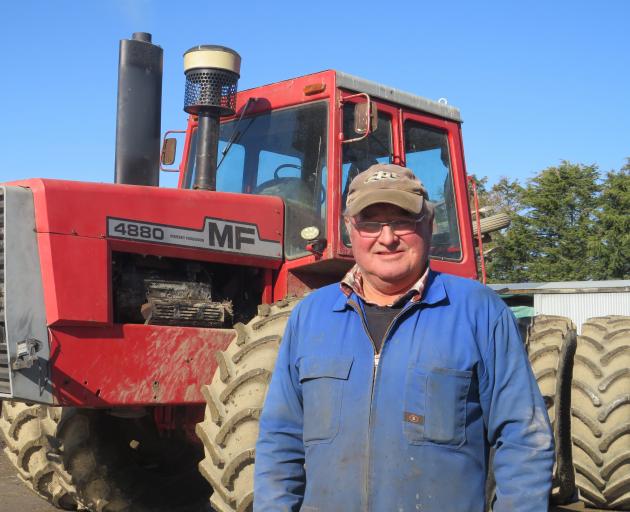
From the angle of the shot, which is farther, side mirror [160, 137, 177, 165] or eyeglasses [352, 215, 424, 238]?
side mirror [160, 137, 177, 165]

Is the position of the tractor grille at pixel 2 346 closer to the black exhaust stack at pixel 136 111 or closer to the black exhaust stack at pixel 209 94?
the black exhaust stack at pixel 136 111

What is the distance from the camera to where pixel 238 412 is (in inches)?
166

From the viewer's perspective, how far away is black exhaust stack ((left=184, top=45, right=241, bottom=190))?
5383 mm

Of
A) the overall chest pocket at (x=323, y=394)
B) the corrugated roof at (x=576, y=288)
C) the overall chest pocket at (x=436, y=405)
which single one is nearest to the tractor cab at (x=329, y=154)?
the overall chest pocket at (x=323, y=394)

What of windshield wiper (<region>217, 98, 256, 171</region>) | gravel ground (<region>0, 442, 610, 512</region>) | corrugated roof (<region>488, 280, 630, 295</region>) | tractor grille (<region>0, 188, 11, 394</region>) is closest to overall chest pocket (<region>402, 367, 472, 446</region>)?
tractor grille (<region>0, 188, 11, 394</region>)

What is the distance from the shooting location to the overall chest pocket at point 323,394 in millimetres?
2547

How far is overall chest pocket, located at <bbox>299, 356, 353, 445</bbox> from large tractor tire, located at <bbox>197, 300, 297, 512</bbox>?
155 cm

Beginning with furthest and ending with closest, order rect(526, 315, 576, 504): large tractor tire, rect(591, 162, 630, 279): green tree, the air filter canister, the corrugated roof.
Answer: rect(591, 162, 630, 279): green tree < the corrugated roof < the air filter canister < rect(526, 315, 576, 504): large tractor tire

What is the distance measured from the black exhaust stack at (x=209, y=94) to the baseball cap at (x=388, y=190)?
284 cm

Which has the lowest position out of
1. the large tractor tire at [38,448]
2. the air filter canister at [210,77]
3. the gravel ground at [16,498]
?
the gravel ground at [16,498]

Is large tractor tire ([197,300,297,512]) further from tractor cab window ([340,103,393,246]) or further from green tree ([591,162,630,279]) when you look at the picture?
green tree ([591,162,630,279])

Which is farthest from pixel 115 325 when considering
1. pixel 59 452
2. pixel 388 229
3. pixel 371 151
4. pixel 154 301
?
pixel 388 229

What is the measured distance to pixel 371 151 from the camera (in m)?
5.55

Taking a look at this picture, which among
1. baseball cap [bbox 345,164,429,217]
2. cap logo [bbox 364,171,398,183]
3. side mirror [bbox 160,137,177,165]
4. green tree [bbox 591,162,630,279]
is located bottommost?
baseball cap [bbox 345,164,429,217]
